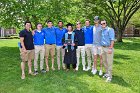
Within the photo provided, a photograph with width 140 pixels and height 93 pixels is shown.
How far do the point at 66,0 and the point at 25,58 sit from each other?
432 inches

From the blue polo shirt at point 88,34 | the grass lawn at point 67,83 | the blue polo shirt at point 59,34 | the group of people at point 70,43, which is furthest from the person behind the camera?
the blue polo shirt at point 59,34

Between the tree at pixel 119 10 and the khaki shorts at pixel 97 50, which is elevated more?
the tree at pixel 119 10

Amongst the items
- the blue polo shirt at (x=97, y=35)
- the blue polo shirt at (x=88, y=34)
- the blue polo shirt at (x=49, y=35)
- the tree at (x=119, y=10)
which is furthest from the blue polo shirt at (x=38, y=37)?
the tree at (x=119, y=10)

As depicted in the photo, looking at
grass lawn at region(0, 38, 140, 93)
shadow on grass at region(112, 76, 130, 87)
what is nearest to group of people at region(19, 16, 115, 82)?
shadow on grass at region(112, 76, 130, 87)

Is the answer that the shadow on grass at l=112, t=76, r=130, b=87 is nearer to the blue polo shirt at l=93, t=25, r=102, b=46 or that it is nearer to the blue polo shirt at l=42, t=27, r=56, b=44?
the blue polo shirt at l=93, t=25, r=102, b=46

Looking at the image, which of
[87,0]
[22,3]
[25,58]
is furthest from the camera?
[87,0]

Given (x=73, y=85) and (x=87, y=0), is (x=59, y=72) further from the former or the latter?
(x=87, y=0)

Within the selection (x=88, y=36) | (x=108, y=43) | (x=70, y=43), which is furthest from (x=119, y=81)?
(x=70, y=43)

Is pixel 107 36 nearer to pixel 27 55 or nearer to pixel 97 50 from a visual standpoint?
pixel 97 50

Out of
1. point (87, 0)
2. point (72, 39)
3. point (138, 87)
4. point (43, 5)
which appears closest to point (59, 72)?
point (72, 39)

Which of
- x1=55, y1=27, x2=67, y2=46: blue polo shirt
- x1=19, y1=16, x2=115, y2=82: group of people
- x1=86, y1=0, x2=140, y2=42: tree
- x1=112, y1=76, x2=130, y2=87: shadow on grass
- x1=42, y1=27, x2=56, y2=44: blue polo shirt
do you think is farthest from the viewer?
x1=86, y1=0, x2=140, y2=42: tree

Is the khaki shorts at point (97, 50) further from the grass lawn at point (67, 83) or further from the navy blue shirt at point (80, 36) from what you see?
the grass lawn at point (67, 83)

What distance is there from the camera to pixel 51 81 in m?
11.5

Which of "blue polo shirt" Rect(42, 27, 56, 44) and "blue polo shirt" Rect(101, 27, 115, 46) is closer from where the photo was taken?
"blue polo shirt" Rect(101, 27, 115, 46)
